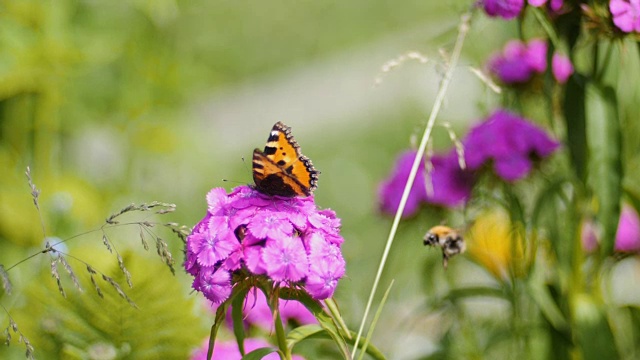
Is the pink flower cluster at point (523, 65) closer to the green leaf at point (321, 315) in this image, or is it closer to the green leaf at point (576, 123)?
the green leaf at point (576, 123)

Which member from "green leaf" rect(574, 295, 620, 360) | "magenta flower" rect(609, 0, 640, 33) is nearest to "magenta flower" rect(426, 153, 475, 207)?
"green leaf" rect(574, 295, 620, 360)

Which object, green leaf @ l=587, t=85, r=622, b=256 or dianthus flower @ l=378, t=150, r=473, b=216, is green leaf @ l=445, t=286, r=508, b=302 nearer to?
dianthus flower @ l=378, t=150, r=473, b=216

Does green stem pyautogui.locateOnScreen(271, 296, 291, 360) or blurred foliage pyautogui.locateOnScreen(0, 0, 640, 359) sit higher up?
blurred foliage pyautogui.locateOnScreen(0, 0, 640, 359)

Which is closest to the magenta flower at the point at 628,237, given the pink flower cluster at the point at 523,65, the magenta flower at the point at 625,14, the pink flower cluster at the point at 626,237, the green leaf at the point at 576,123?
the pink flower cluster at the point at 626,237

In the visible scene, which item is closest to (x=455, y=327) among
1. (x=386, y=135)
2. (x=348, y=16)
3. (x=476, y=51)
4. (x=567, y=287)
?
A: (x=567, y=287)

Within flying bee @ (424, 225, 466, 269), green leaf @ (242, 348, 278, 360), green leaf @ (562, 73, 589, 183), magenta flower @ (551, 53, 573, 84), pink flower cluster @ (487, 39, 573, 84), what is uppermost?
pink flower cluster @ (487, 39, 573, 84)

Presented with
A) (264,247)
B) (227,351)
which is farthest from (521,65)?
(264,247)
